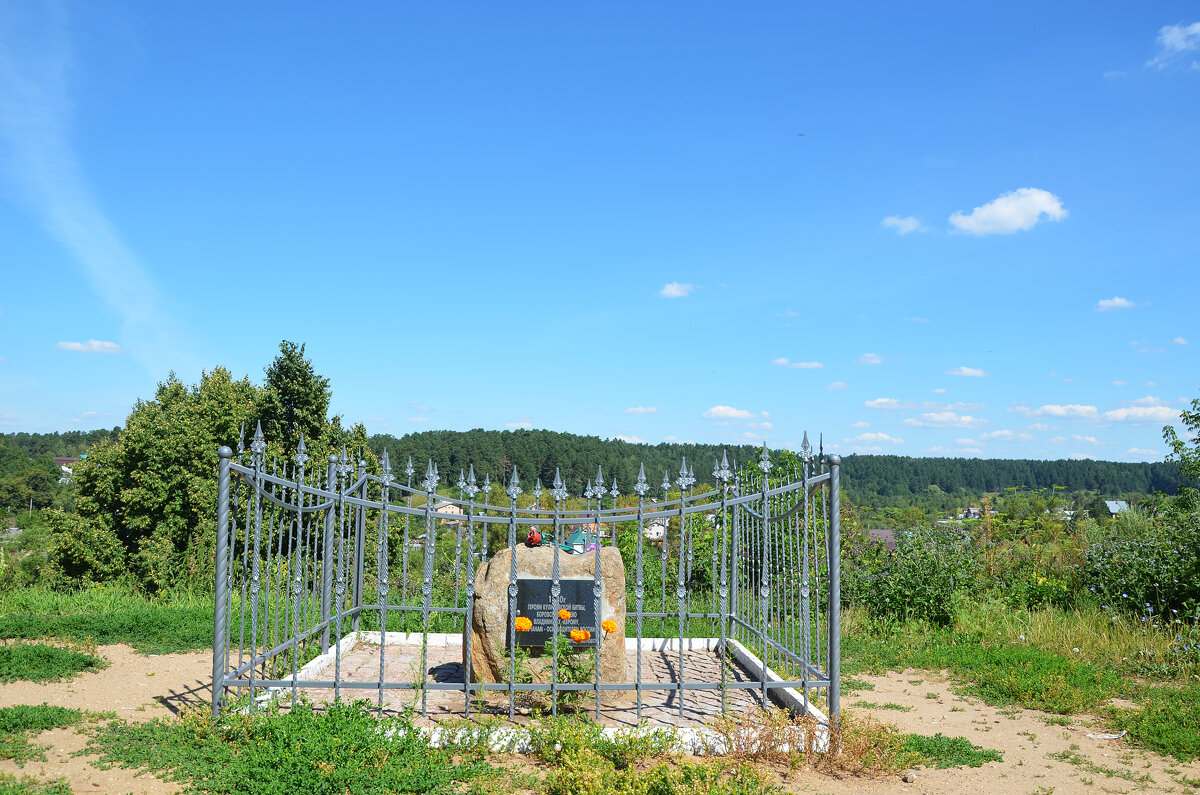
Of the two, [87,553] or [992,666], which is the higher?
[992,666]

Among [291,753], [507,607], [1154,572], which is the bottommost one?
[291,753]

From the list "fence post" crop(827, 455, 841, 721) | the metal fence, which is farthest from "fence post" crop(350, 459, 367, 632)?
"fence post" crop(827, 455, 841, 721)

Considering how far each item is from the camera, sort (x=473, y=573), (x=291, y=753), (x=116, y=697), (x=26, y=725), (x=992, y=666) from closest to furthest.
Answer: (x=291, y=753), (x=26, y=725), (x=473, y=573), (x=116, y=697), (x=992, y=666)

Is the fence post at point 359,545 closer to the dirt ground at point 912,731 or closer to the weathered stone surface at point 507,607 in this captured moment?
the dirt ground at point 912,731

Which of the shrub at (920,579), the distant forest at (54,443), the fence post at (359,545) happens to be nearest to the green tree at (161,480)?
the fence post at (359,545)

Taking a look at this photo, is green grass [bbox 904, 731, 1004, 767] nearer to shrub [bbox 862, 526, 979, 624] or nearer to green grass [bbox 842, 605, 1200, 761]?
green grass [bbox 842, 605, 1200, 761]

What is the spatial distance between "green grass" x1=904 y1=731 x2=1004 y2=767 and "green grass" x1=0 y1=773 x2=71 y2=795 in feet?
19.1

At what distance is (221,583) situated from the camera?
5.18m

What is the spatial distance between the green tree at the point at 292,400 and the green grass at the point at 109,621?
9468 millimetres

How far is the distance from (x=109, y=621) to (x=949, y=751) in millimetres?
9068

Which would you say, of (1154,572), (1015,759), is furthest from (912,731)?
(1154,572)

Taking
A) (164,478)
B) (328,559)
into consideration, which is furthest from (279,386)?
(328,559)

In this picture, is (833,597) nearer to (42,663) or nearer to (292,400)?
(42,663)

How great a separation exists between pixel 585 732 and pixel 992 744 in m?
3.53
